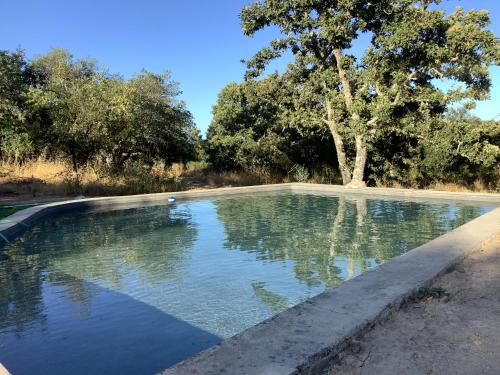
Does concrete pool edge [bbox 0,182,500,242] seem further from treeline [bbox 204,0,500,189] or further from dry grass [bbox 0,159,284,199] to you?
treeline [bbox 204,0,500,189]

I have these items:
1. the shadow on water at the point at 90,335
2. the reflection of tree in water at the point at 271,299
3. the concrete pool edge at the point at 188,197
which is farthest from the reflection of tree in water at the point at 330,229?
the shadow on water at the point at 90,335

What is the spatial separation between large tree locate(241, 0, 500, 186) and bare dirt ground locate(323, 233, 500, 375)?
10.1 meters

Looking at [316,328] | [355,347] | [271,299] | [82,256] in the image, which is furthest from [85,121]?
[355,347]

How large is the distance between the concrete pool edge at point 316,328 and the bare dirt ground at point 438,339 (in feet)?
0.31

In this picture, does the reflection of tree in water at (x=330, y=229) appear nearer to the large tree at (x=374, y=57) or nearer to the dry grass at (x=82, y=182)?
the dry grass at (x=82, y=182)

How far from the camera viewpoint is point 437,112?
14188 millimetres

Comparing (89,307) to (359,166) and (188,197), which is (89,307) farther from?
(359,166)

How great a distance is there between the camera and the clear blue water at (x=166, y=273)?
3.26 metres

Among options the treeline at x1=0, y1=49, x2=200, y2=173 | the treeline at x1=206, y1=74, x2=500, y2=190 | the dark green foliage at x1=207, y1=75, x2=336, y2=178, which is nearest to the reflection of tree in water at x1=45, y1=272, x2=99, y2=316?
the treeline at x1=0, y1=49, x2=200, y2=173

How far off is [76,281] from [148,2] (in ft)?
53.6

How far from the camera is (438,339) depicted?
2.54 meters

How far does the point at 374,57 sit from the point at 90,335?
11.9m

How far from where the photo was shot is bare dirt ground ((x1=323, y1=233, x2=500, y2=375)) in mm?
2205

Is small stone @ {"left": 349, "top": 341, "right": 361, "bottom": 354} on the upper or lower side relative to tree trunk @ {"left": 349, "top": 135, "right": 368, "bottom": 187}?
lower
